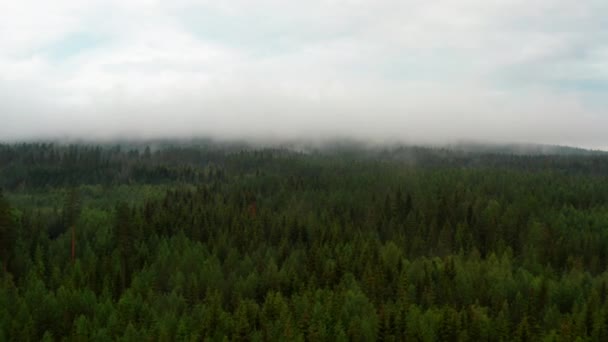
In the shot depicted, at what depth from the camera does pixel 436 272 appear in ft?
359

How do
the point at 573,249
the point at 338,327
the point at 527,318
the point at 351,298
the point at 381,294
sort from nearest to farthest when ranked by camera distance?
the point at 338,327
the point at 527,318
the point at 351,298
the point at 381,294
the point at 573,249

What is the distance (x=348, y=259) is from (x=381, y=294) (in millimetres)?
18186

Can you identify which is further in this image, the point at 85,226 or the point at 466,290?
the point at 85,226

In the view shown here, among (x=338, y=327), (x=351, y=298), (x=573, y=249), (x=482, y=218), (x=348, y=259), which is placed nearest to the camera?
(x=338, y=327)

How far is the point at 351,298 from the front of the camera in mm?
88375

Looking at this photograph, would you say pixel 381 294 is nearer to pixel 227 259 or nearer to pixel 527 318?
pixel 527 318

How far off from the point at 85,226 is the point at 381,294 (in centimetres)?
9545

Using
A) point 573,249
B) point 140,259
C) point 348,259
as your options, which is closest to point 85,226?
point 140,259

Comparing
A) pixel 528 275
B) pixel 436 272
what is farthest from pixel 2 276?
pixel 528 275

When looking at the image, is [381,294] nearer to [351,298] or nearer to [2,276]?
[351,298]

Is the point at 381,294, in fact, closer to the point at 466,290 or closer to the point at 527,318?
the point at 466,290

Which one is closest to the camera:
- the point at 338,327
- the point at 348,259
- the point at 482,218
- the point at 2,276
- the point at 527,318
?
the point at 338,327

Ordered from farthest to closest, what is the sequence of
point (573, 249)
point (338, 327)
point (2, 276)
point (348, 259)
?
point (573, 249) < point (348, 259) < point (2, 276) < point (338, 327)

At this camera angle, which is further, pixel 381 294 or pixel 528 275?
pixel 528 275
